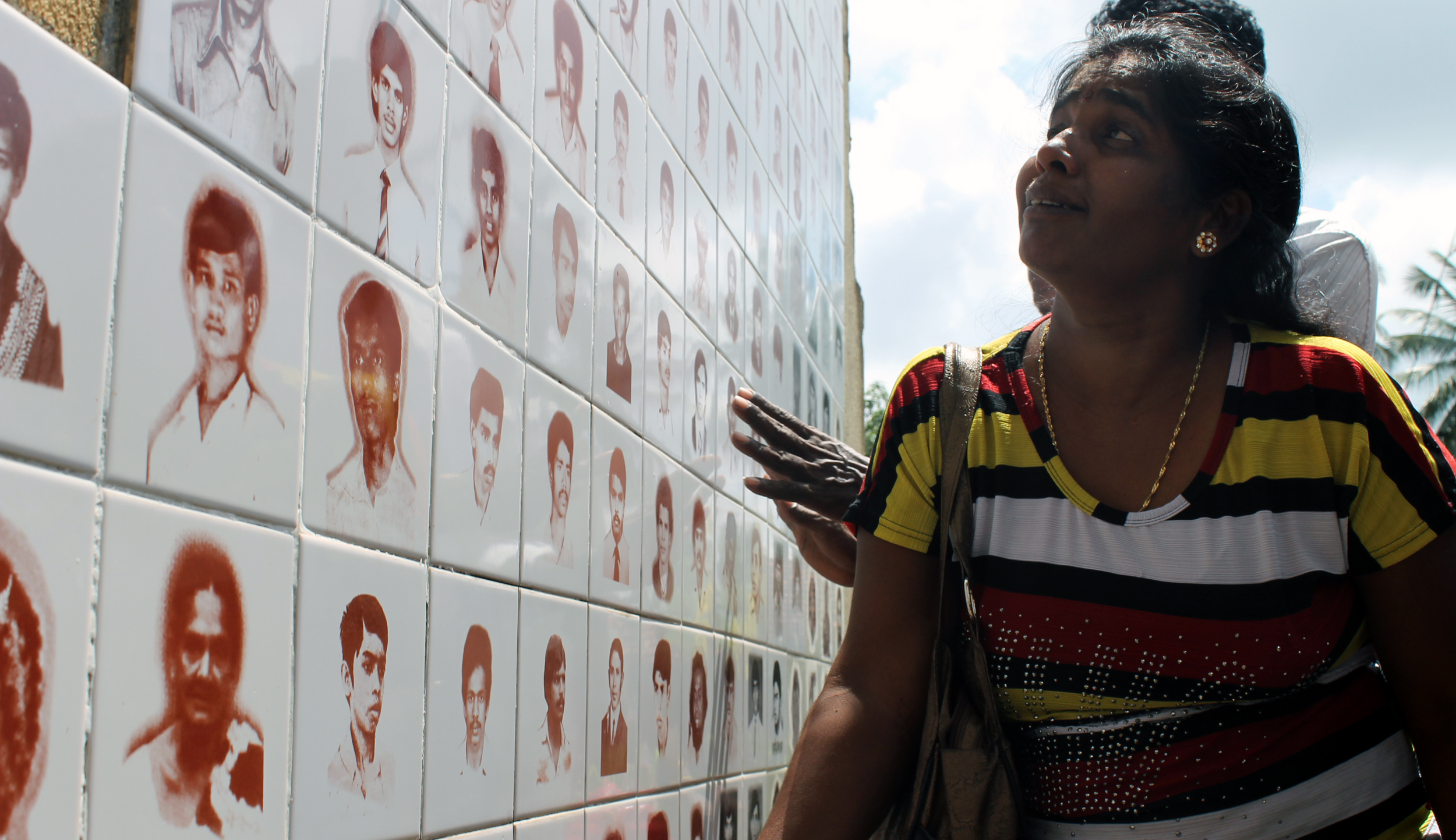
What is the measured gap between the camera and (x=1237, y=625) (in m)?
1.15

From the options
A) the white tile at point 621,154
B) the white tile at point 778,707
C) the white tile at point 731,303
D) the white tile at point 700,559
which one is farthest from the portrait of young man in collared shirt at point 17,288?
the white tile at point 778,707

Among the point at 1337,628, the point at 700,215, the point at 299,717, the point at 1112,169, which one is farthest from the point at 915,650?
the point at 700,215

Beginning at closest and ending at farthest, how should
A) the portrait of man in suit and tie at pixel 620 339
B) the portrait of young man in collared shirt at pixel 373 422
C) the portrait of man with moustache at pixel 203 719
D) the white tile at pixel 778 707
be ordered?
the portrait of man with moustache at pixel 203 719 < the portrait of young man in collared shirt at pixel 373 422 < the portrait of man in suit and tie at pixel 620 339 < the white tile at pixel 778 707

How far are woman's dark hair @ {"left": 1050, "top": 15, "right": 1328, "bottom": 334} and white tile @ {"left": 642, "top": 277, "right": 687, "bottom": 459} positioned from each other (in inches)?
27.3

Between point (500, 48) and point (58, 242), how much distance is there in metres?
0.70

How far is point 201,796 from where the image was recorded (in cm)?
70

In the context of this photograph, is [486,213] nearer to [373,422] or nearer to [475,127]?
[475,127]

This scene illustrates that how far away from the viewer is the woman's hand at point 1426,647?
3.74 ft

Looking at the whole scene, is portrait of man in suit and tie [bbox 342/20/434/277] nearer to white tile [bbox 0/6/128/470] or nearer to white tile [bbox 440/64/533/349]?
white tile [bbox 440/64/533/349]

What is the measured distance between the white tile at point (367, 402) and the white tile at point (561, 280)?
26cm

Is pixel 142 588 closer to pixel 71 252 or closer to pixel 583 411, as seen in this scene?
pixel 71 252

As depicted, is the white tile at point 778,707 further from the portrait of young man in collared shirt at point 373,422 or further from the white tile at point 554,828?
the portrait of young man in collared shirt at point 373,422

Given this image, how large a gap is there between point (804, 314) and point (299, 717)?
8.66ft

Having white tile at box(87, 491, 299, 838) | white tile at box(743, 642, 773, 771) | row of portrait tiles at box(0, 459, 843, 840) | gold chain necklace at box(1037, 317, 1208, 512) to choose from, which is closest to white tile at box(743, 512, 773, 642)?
white tile at box(743, 642, 773, 771)
